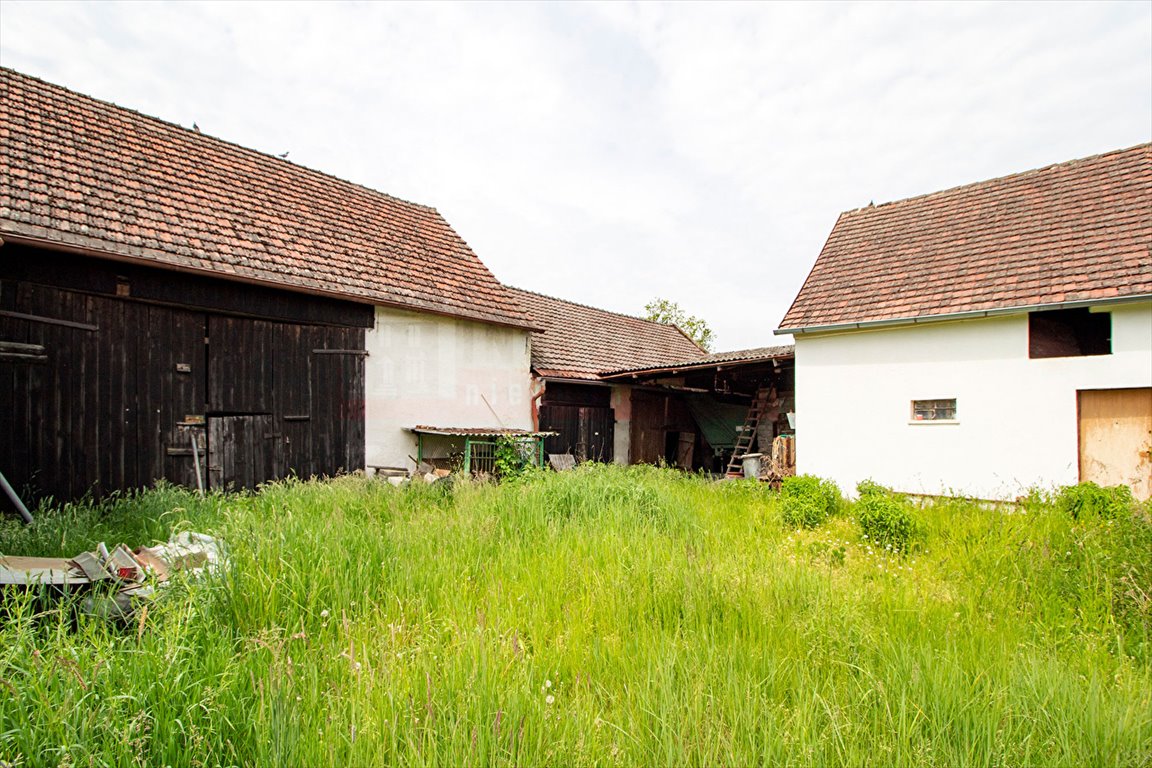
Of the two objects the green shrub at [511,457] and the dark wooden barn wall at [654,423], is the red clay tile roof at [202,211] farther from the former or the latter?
the dark wooden barn wall at [654,423]

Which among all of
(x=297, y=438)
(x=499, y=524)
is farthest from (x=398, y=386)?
(x=499, y=524)

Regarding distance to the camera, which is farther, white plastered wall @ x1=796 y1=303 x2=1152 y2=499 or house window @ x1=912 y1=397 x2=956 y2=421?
house window @ x1=912 y1=397 x2=956 y2=421

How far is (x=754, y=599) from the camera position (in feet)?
13.1

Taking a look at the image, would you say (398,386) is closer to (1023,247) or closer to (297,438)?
(297,438)

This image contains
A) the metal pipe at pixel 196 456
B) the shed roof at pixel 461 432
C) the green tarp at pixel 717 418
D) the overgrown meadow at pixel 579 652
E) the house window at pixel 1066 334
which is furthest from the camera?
the green tarp at pixel 717 418

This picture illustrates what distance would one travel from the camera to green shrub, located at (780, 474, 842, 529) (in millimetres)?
7699

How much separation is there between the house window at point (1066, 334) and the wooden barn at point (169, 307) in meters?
10.3

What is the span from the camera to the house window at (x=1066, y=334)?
934 centimetres

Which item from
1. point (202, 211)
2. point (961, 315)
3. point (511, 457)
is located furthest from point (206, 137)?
point (961, 315)

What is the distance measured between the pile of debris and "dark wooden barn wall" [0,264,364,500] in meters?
4.84

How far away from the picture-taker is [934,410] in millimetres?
10242

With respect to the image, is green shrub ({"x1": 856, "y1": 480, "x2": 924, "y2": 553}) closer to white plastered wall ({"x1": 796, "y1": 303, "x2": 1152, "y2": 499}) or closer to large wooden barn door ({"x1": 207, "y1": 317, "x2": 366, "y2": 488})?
white plastered wall ({"x1": 796, "y1": 303, "x2": 1152, "y2": 499})

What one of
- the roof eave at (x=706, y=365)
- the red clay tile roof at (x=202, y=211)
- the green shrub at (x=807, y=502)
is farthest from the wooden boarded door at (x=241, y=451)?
the roof eave at (x=706, y=365)

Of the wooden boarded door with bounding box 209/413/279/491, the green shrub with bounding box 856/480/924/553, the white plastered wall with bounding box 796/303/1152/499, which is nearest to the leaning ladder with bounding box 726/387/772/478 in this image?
the white plastered wall with bounding box 796/303/1152/499
